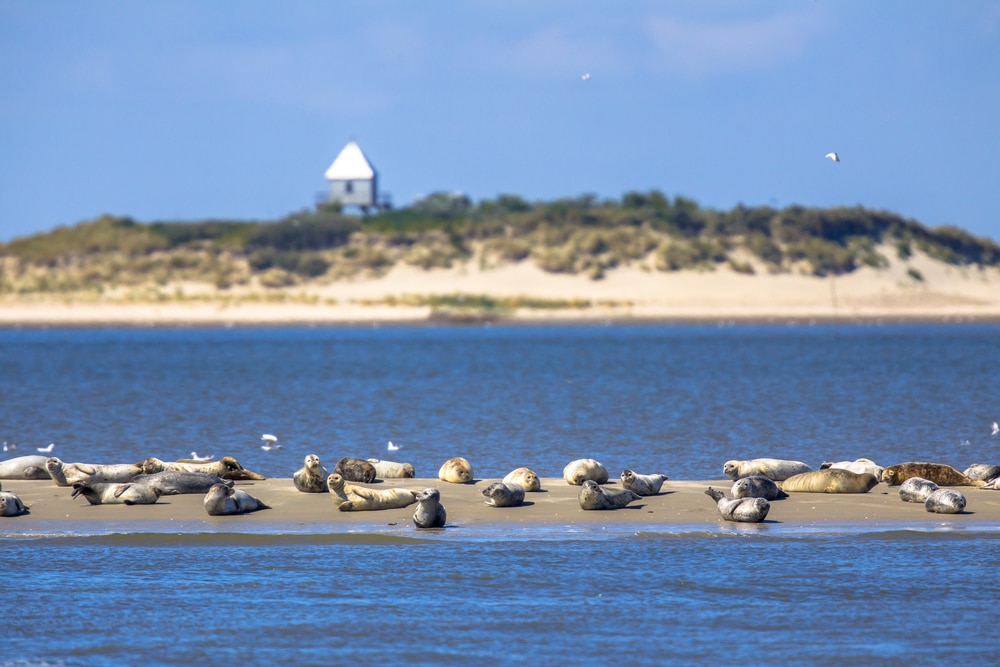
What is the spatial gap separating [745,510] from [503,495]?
7.24 ft

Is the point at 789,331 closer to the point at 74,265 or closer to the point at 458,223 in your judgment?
the point at 458,223

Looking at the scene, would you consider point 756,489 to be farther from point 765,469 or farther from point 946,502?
point 946,502

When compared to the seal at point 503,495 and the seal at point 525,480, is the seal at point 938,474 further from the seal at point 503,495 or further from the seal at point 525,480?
the seal at point 503,495

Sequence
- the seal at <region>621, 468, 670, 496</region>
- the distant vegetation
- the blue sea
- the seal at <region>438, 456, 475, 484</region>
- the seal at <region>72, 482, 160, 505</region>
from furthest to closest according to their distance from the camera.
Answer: the distant vegetation → the seal at <region>438, 456, 475, 484</region> → the seal at <region>621, 468, 670, 496</region> → the seal at <region>72, 482, 160, 505</region> → the blue sea

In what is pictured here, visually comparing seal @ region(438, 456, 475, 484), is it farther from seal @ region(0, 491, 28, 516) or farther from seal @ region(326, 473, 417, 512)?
seal @ region(0, 491, 28, 516)

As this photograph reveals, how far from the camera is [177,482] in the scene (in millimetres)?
12906

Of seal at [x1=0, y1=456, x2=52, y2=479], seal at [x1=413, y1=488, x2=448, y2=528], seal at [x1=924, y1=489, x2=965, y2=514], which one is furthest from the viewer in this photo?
seal at [x1=0, y1=456, x2=52, y2=479]

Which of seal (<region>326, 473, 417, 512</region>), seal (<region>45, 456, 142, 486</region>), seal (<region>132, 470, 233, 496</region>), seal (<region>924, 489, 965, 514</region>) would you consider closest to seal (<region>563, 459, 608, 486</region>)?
seal (<region>326, 473, 417, 512</region>)

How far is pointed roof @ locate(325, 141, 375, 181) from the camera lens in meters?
93.3

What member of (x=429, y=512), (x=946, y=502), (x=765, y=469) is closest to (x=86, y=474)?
(x=429, y=512)

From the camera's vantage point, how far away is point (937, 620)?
843 centimetres

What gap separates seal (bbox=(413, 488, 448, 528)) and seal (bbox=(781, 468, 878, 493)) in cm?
367

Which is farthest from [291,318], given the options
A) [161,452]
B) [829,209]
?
[161,452]

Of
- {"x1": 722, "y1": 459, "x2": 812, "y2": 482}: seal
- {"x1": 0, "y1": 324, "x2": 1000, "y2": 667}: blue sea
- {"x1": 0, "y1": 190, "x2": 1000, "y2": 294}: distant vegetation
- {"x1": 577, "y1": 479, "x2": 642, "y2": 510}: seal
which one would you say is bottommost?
{"x1": 0, "y1": 324, "x2": 1000, "y2": 667}: blue sea
